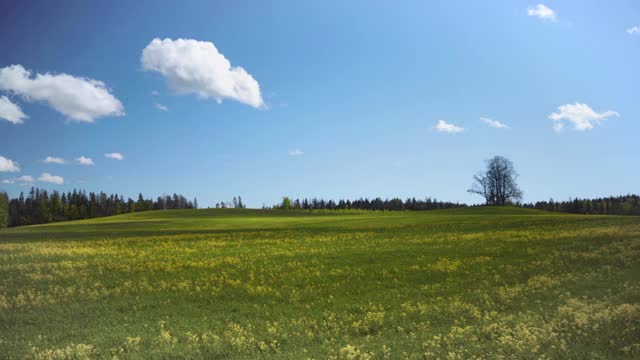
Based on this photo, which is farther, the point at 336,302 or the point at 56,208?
the point at 56,208

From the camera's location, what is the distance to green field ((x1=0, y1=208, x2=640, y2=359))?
53.3 ft

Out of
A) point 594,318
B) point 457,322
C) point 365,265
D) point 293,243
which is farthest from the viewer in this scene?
point 293,243

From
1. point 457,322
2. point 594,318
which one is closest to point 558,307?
point 594,318

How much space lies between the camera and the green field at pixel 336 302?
16.2m

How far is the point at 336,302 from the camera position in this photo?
73.9 ft

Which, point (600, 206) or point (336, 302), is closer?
point (336, 302)

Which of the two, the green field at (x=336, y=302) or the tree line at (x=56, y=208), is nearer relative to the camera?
the green field at (x=336, y=302)

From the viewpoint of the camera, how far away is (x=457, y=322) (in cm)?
1822

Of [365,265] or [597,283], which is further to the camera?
[365,265]

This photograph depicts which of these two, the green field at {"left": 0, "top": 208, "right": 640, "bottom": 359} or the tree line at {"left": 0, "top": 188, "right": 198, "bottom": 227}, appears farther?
the tree line at {"left": 0, "top": 188, "right": 198, "bottom": 227}

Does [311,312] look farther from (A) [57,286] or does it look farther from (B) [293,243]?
(B) [293,243]

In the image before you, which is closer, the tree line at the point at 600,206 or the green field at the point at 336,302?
the green field at the point at 336,302

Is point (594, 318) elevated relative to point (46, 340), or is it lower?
elevated

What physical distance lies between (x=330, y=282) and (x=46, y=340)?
14.0m
